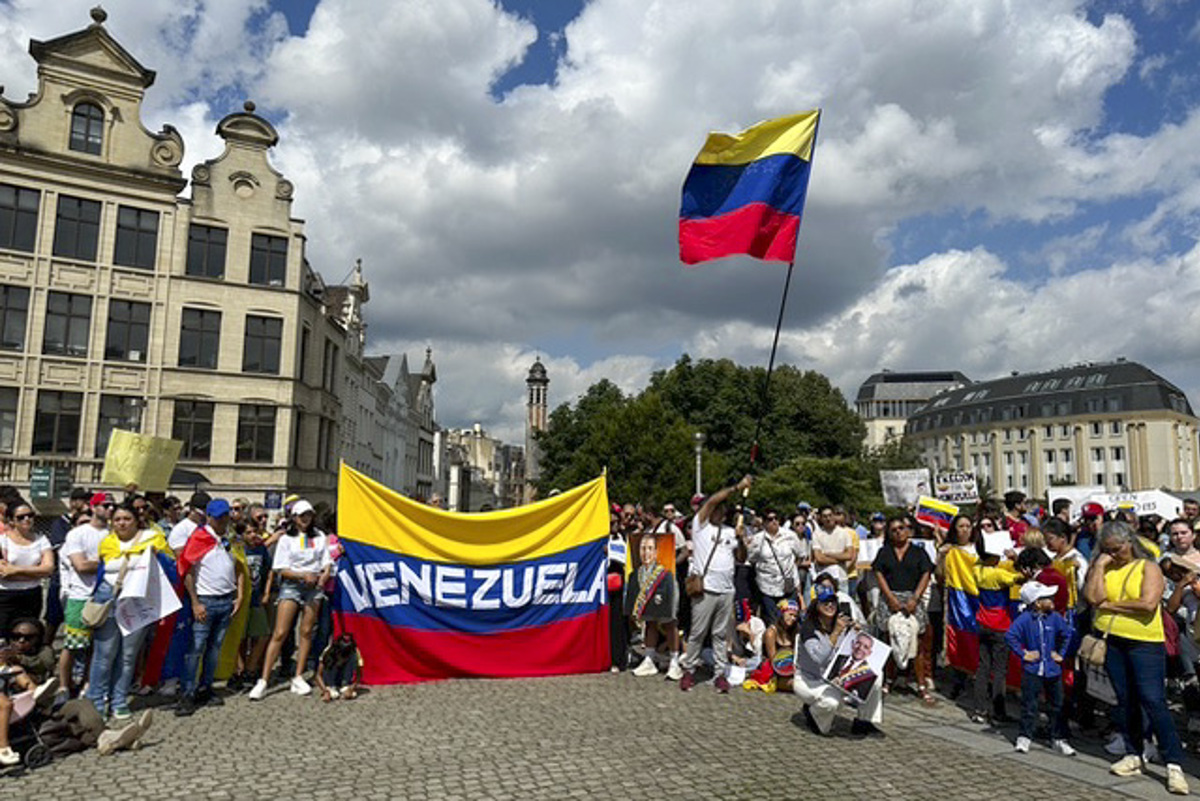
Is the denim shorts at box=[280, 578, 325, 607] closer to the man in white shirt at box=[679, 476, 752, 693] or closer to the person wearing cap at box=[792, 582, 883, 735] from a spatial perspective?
the man in white shirt at box=[679, 476, 752, 693]

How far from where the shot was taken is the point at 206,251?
32.6 meters

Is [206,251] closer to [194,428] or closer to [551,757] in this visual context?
[194,428]

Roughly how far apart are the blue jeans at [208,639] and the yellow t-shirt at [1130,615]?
7.81 metres

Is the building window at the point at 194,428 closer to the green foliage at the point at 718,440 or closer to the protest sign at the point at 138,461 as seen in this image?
the protest sign at the point at 138,461

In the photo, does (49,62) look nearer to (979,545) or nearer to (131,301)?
(131,301)

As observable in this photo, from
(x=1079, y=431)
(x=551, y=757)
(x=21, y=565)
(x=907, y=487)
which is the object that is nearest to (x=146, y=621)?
(x=21, y=565)

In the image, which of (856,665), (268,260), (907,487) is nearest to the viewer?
(856,665)

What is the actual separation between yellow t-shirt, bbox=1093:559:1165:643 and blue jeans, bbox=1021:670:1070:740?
→ 81 centimetres

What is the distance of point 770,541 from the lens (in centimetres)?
1055

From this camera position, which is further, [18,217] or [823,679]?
[18,217]

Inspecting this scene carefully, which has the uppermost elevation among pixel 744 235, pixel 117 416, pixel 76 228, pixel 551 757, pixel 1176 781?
pixel 76 228

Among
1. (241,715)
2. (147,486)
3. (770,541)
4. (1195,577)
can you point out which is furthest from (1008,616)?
(147,486)

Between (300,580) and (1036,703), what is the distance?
23.0ft

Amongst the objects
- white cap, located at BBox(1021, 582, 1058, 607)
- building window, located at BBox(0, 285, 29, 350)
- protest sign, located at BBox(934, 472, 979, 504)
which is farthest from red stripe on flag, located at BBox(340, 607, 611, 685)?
building window, located at BBox(0, 285, 29, 350)
